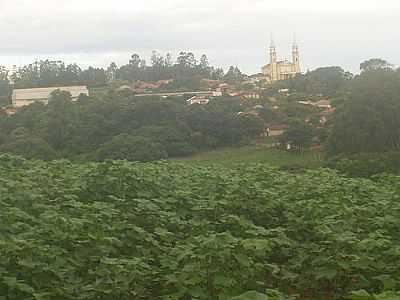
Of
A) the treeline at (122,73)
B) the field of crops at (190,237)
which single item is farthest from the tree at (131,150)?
the treeline at (122,73)

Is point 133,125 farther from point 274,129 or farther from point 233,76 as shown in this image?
point 233,76

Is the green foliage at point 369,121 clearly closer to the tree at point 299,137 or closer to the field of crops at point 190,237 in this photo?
the tree at point 299,137

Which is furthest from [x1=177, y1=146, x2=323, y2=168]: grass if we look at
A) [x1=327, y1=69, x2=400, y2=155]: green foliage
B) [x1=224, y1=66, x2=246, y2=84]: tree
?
[x1=224, y1=66, x2=246, y2=84]: tree

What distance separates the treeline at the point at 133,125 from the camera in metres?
25.5

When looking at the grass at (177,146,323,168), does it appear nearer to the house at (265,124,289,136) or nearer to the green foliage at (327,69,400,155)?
the green foliage at (327,69,400,155)

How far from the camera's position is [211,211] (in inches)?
219

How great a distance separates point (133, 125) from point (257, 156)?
5.78 metres

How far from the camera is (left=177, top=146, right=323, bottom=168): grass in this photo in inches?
965

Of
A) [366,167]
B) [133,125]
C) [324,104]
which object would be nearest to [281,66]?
[324,104]

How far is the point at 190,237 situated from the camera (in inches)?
185

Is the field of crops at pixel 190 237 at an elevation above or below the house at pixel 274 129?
above

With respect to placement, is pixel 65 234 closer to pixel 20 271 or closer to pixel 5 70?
pixel 20 271

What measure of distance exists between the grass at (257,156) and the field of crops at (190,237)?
17.5 metres

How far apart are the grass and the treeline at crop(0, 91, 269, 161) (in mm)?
735
